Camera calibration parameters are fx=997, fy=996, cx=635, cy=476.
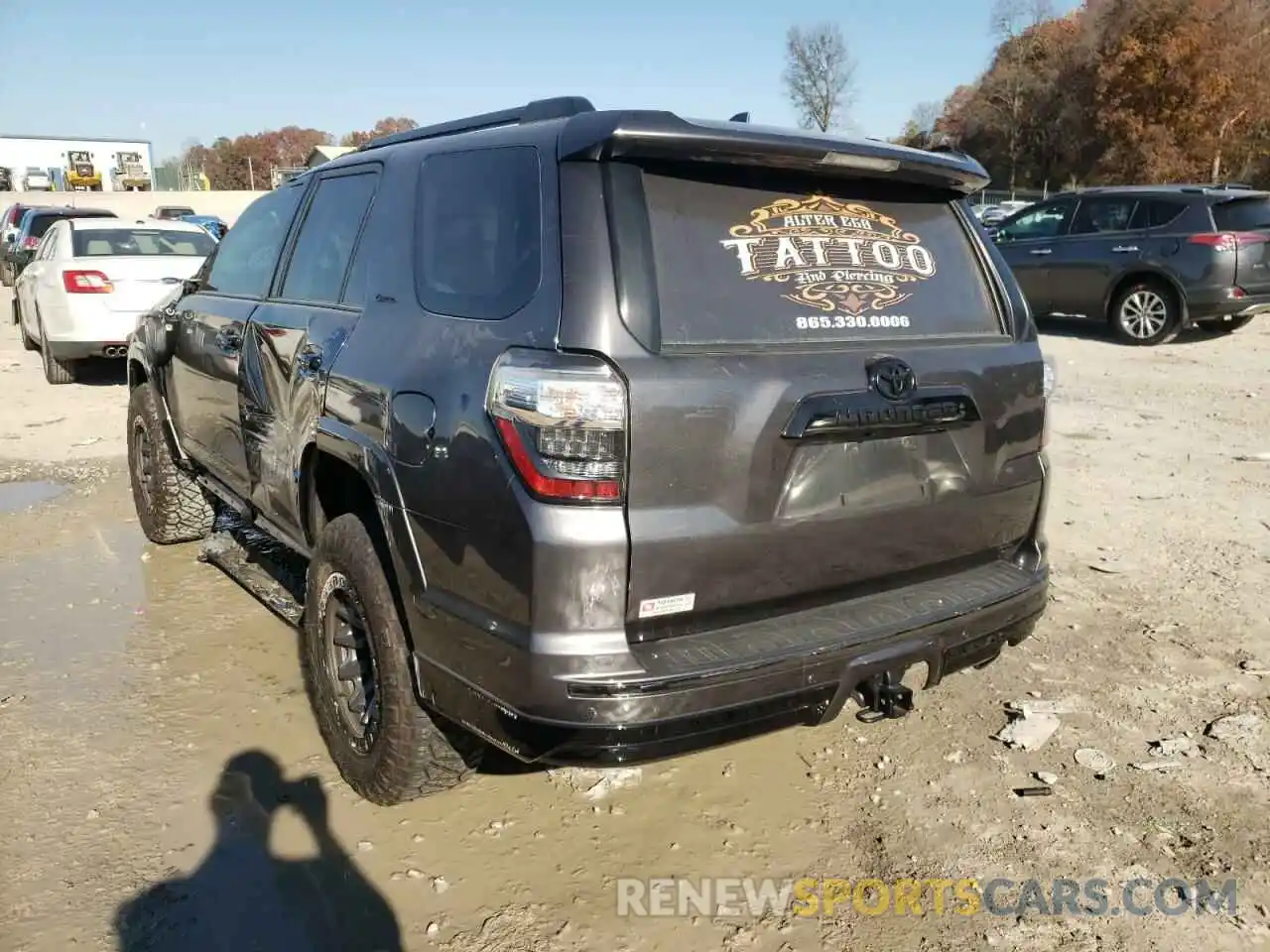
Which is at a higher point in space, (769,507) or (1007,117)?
(1007,117)

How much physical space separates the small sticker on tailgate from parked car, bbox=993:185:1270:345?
11115 mm

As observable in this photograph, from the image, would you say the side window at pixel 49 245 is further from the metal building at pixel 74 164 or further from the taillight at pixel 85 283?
the metal building at pixel 74 164

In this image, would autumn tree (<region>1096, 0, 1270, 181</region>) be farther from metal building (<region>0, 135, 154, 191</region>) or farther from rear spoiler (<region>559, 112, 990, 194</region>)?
metal building (<region>0, 135, 154, 191</region>)

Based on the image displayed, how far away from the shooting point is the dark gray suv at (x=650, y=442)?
2271 millimetres

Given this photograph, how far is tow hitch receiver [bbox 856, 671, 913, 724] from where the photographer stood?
2619 millimetres

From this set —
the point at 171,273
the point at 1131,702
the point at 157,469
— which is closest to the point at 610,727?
the point at 1131,702

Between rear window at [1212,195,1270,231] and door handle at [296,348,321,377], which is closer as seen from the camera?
door handle at [296,348,321,377]

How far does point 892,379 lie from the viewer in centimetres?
258

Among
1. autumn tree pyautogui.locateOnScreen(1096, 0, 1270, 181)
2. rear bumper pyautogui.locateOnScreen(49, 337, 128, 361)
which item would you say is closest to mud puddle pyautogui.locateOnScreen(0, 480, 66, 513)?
rear bumper pyautogui.locateOnScreen(49, 337, 128, 361)

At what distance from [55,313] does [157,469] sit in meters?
5.62

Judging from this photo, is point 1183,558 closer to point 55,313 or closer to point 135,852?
point 135,852

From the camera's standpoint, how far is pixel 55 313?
9.71 meters

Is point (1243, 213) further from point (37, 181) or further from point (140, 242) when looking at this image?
point (37, 181)

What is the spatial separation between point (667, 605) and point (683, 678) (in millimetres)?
173
